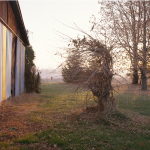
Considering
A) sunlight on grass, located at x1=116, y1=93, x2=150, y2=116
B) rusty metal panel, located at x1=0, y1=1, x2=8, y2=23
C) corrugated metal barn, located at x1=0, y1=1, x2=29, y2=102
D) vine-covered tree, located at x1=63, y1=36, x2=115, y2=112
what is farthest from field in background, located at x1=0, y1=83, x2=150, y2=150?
rusty metal panel, located at x1=0, y1=1, x2=8, y2=23

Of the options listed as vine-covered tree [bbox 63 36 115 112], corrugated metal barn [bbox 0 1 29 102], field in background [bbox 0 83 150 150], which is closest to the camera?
field in background [bbox 0 83 150 150]

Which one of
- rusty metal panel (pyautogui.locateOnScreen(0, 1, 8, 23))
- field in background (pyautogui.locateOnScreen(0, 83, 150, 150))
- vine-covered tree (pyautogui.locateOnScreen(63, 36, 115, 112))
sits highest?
rusty metal panel (pyautogui.locateOnScreen(0, 1, 8, 23))

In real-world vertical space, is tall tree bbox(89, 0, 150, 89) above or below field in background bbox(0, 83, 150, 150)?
above

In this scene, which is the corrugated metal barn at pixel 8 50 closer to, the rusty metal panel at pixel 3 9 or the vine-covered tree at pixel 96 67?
the rusty metal panel at pixel 3 9

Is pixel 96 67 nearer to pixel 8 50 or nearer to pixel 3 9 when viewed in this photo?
pixel 8 50

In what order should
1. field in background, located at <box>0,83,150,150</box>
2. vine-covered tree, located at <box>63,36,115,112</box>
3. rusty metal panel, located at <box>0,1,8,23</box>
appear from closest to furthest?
field in background, located at <box>0,83,150,150</box>
vine-covered tree, located at <box>63,36,115,112</box>
rusty metal panel, located at <box>0,1,8,23</box>

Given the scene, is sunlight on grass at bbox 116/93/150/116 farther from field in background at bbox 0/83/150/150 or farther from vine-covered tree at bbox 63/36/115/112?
field in background at bbox 0/83/150/150

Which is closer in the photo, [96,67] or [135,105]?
[96,67]

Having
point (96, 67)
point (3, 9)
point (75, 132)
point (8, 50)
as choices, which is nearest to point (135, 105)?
point (96, 67)

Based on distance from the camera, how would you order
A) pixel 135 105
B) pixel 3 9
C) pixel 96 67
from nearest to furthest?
pixel 96 67 → pixel 3 9 → pixel 135 105

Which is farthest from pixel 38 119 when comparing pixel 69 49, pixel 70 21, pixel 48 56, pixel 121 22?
pixel 121 22

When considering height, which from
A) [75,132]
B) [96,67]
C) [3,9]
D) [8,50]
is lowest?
[75,132]

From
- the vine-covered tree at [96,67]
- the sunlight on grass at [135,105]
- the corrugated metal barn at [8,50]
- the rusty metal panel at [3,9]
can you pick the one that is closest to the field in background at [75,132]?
the vine-covered tree at [96,67]

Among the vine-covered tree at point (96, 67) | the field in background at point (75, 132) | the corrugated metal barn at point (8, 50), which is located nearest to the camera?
the field in background at point (75, 132)
